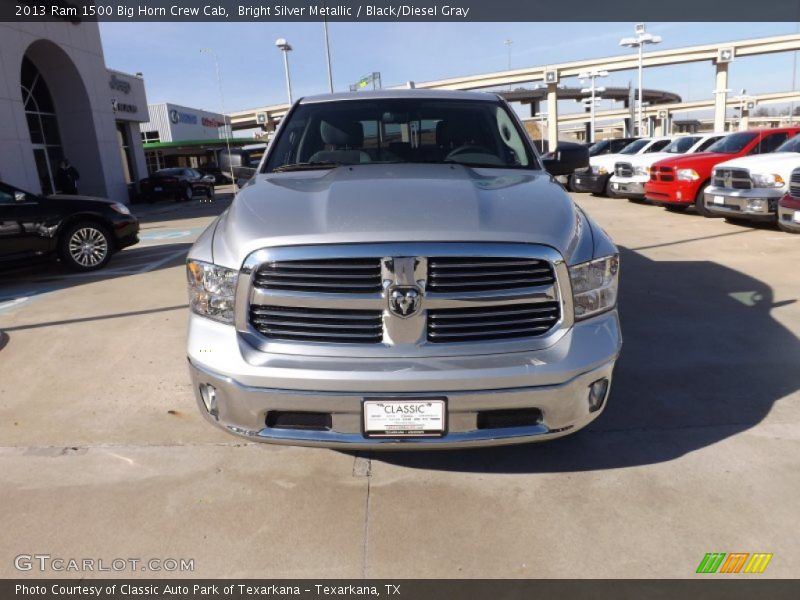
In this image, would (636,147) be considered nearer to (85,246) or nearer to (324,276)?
(85,246)

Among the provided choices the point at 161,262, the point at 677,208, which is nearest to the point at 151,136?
the point at 161,262

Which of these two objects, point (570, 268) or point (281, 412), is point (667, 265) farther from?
point (281, 412)

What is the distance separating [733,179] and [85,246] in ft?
33.8

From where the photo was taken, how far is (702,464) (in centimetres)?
304

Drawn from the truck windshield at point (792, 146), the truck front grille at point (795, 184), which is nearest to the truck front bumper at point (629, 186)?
the truck windshield at point (792, 146)

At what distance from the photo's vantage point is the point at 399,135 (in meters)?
4.04

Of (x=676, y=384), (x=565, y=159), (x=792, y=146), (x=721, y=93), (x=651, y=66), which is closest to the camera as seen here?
(x=676, y=384)

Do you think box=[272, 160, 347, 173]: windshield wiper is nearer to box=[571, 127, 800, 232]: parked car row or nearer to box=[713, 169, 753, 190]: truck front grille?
box=[571, 127, 800, 232]: parked car row

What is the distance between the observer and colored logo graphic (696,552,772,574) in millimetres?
2338

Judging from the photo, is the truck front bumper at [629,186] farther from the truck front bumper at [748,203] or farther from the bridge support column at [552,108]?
the bridge support column at [552,108]

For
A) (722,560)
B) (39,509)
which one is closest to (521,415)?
(722,560)

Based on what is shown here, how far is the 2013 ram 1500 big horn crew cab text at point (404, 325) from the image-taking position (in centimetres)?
242

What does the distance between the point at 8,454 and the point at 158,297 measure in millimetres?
3557

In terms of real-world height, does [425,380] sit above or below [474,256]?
below
